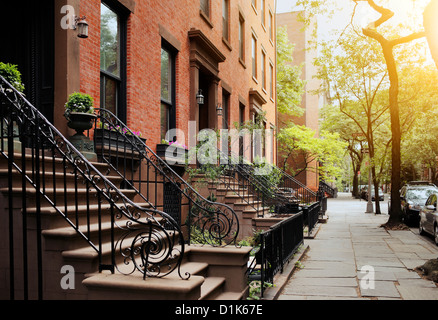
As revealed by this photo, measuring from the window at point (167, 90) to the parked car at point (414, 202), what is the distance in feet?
38.5

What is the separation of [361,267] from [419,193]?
11607mm

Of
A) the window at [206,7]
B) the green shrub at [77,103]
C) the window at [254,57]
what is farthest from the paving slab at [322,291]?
the window at [254,57]

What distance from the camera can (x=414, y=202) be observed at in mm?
18359

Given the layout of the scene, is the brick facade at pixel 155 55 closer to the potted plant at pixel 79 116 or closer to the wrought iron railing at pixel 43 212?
the potted plant at pixel 79 116

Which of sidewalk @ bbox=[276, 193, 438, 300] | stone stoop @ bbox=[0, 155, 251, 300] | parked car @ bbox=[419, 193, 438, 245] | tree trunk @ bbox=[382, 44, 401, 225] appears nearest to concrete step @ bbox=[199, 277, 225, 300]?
stone stoop @ bbox=[0, 155, 251, 300]

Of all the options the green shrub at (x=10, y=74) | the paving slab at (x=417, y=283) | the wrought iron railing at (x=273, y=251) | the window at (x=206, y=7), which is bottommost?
the paving slab at (x=417, y=283)

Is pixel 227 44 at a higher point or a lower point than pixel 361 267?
A: higher

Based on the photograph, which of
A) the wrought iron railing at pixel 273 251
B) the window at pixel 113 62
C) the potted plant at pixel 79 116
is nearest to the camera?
the wrought iron railing at pixel 273 251

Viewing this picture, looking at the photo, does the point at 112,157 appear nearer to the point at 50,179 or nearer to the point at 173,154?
the point at 50,179

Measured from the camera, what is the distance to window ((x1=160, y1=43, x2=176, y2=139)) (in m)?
11.4

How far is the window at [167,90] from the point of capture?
11367 millimetres

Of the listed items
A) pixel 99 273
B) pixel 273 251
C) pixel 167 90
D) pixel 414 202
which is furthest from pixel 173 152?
pixel 414 202

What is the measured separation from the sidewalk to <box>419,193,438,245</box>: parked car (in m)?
0.32
